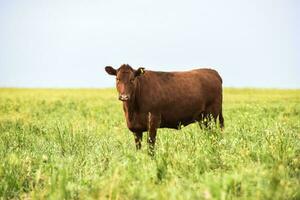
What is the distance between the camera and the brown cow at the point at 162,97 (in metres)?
9.78

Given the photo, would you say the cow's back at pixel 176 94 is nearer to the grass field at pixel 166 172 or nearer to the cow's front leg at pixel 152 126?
the cow's front leg at pixel 152 126

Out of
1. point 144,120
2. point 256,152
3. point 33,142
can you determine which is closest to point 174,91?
point 144,120

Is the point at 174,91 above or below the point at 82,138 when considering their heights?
above

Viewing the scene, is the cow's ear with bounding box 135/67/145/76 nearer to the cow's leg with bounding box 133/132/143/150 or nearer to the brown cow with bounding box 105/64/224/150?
the brown cow with bounding box 105/64/224/150

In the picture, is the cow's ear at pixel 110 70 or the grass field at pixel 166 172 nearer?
the grass field at pixel 166 172

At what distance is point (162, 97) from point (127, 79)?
110 cm

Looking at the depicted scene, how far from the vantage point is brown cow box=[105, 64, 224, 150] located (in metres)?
9.78

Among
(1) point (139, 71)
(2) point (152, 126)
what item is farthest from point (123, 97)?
(2) point (152, 126)

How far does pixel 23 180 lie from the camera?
6691mm

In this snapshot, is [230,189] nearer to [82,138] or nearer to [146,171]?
[146,171]

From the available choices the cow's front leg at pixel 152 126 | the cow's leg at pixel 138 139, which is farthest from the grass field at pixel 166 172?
the cow's front leg at pixel 152 126

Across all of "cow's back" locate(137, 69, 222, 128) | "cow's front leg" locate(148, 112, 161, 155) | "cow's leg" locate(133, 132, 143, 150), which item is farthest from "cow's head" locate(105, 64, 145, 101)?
"cow's leg" locate(133, 132, 143, 150)

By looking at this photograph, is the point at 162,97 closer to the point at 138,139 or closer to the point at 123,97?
the point at 138,139

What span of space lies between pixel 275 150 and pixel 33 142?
17.9 feet
